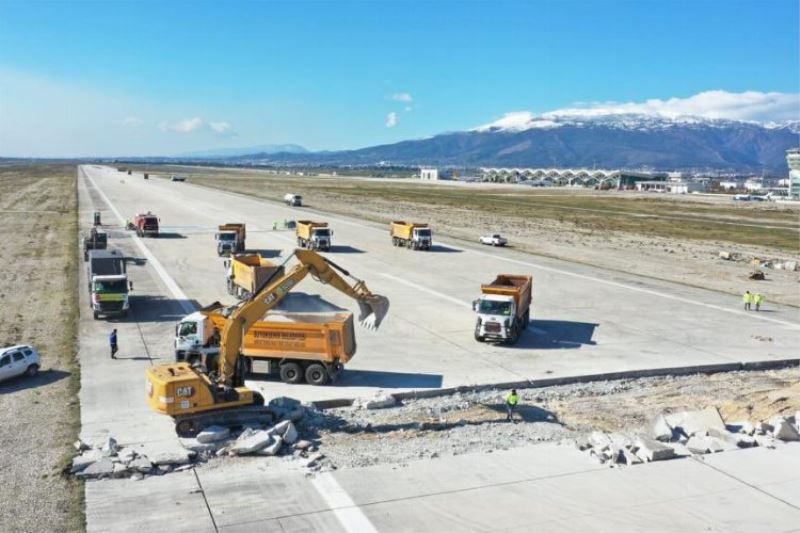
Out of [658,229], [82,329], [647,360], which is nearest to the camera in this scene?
[647,360]

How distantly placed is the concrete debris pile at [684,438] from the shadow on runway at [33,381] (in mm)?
18660

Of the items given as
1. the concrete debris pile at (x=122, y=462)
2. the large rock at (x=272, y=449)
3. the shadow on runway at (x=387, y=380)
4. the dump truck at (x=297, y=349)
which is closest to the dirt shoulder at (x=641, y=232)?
the shadow on runway at (x=387, y=380)

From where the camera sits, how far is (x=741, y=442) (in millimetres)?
21828

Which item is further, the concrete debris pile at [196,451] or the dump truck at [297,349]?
the dump truck at [297,349]

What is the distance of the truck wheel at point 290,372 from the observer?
2728cm

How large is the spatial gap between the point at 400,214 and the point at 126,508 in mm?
96550

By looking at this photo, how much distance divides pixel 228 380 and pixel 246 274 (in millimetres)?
17273

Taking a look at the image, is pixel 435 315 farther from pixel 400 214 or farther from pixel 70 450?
pixel 400 214

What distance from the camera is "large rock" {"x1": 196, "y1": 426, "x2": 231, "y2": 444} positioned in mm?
20922

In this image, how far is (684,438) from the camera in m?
22.1

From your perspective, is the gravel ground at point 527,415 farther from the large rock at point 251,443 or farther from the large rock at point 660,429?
the large rock at point 251,443

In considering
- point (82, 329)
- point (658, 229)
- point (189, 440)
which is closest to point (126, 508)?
point (189, 440)

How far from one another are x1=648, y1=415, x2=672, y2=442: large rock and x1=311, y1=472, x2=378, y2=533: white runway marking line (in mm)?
9662

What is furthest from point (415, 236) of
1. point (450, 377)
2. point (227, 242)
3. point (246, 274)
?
point (450, 377)
